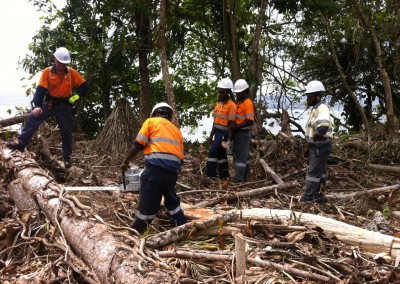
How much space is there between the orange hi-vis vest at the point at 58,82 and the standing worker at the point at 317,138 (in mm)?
3440

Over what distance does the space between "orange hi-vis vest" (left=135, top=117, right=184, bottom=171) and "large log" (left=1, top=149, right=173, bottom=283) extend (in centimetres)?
88

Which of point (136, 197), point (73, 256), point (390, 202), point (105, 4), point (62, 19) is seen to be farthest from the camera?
point (62, 19)

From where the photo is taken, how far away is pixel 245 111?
6902mm

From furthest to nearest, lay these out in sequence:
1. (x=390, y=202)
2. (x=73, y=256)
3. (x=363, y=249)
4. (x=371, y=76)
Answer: (x=371, y=76)
(x=390, y=202)
(x=363, y=249)
(x=73, y=256)

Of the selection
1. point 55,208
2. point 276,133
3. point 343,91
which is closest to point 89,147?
point 276,133

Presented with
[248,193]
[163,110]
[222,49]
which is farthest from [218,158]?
[222,49]

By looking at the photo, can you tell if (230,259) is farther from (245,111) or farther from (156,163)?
(245,111)

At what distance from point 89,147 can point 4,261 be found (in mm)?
5184

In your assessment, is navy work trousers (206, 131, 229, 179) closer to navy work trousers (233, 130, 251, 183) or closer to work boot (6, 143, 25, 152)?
navy work trousers (233, 130, 251, 183)

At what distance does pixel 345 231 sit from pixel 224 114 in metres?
3.16

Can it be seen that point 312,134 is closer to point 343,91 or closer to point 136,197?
point 136,197

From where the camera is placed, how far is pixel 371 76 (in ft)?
47.4

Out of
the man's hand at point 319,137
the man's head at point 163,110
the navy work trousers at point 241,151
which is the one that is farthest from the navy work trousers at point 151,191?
the navy work trousers at point 241,151

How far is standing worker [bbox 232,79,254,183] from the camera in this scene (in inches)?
272
